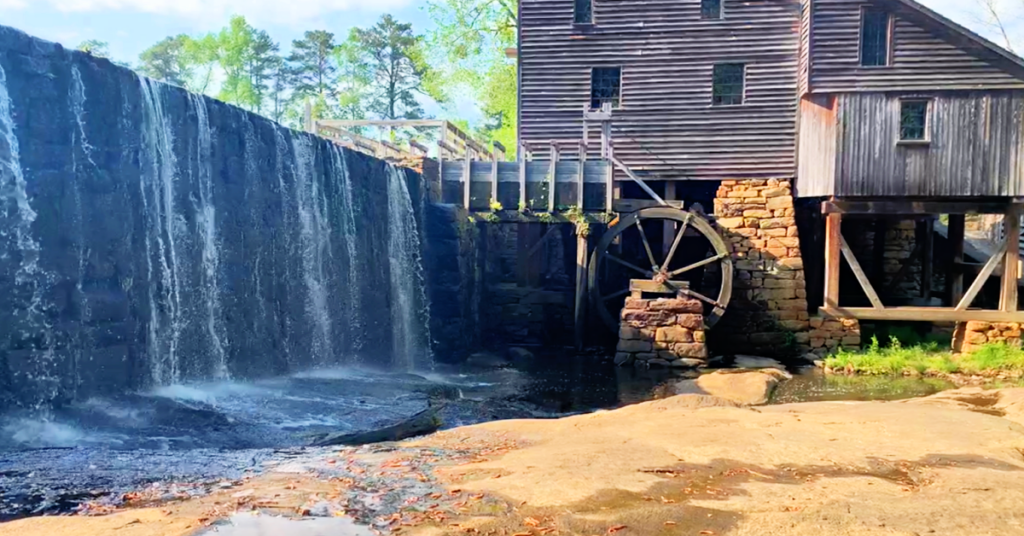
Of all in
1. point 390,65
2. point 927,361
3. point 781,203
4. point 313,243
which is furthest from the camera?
point 390,65

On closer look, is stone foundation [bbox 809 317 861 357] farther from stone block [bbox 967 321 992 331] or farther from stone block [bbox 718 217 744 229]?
stone block [bbox 718 217 744 229]

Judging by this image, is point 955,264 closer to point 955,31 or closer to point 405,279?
point 955,31

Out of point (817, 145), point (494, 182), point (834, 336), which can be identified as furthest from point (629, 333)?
point (817, 145)

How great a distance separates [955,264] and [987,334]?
257cm

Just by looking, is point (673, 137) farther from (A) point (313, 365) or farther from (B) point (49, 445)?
(B) point (49, 445)

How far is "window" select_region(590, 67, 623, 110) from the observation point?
17.5 meters

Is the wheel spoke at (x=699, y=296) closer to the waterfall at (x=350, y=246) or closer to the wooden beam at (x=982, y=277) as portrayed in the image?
the wooden beam at (x=982, y=277)

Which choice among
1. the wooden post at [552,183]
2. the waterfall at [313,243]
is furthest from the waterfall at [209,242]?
the wooden post at [552,183]

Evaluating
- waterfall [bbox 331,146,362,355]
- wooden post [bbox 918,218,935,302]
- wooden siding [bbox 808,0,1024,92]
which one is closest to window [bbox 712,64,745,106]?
wooden siding [bbox 808,0,1024,92]

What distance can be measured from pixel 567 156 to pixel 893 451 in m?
12.6

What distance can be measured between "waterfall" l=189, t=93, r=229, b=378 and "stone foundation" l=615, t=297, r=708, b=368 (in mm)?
7326

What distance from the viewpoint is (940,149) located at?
575 inches

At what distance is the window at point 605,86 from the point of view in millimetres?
17484

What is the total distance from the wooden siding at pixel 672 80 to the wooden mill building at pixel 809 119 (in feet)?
0.10
